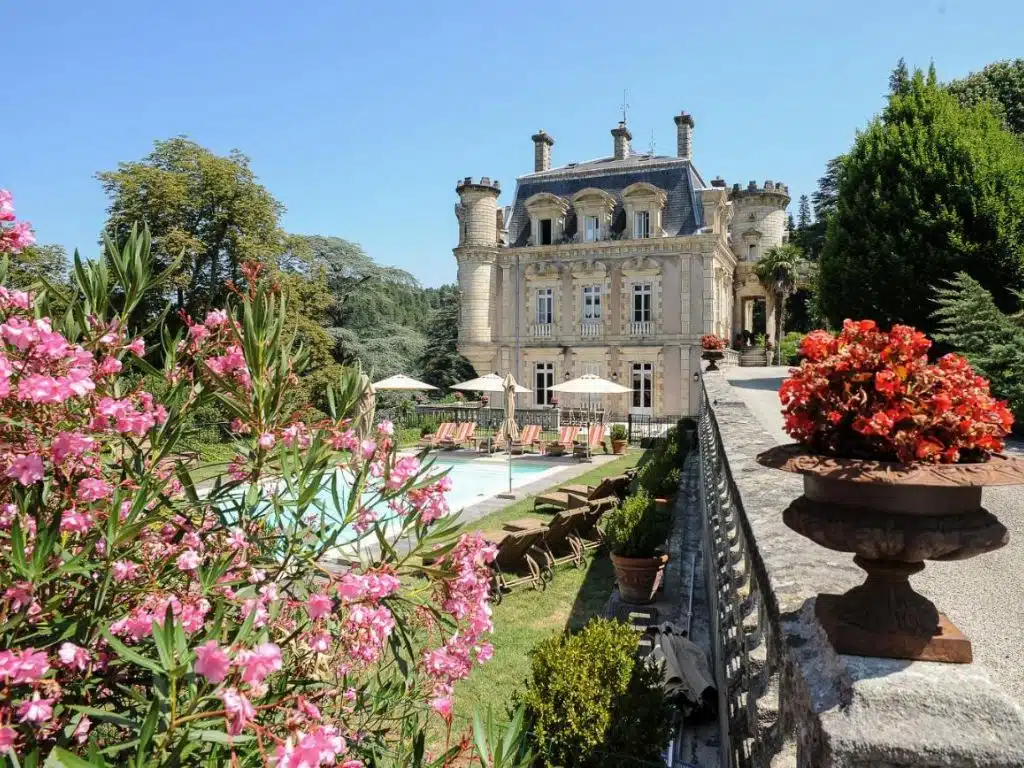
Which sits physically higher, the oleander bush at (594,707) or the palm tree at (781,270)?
the palm tree at (781,270)

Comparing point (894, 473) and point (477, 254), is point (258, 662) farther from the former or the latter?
point (477, 254)

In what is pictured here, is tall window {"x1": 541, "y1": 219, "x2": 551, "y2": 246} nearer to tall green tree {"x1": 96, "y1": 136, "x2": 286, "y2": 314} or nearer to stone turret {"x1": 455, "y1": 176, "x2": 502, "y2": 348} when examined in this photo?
stone turret {"x1": 455, "y1": 176, "x2": 502, "y2": 348}

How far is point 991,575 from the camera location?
4.60 meters

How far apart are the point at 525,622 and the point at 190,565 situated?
626 cm

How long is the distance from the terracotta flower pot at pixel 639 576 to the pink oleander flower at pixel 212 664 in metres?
6.75

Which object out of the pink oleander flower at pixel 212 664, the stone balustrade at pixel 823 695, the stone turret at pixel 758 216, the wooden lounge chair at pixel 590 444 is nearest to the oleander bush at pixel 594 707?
the stone balustrade at pixel 823 695

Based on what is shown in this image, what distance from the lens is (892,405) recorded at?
2.04 m

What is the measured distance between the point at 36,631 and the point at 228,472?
872 mm

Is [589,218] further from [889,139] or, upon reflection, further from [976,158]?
[976,158]

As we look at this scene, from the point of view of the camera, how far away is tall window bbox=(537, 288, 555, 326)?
32688mm

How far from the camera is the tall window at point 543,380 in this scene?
32.9 meters

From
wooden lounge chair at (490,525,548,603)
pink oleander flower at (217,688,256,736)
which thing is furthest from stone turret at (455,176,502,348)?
pink oleander flower at (217,688,256,736)

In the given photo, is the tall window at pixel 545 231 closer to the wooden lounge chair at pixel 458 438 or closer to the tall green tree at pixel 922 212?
the wooden lounge chair at pixel 458 438

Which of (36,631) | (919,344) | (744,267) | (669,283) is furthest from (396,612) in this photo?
(744,267)
